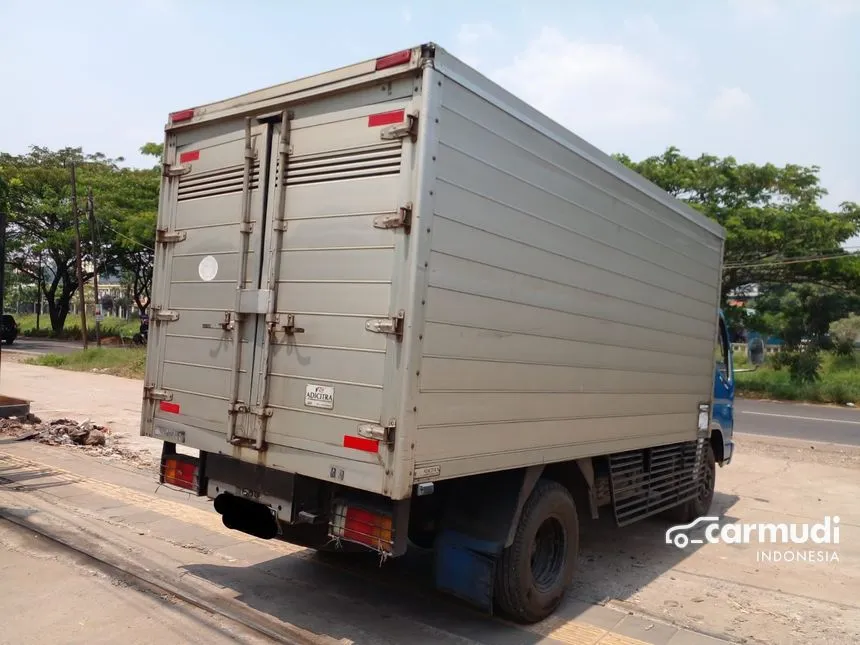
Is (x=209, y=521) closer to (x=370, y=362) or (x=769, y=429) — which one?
(x=370, y=362)

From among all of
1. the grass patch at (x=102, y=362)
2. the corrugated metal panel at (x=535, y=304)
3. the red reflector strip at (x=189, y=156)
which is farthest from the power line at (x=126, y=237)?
the corrugated metal panel at (x=535, y=304)

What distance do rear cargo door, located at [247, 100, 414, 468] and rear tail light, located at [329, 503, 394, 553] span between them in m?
0.25

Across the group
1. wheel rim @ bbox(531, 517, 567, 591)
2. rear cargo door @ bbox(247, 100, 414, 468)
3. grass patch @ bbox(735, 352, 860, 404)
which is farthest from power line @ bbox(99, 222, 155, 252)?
wheel rim @ bbox(531, 517, 567, 591)

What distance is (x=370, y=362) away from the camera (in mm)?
3553

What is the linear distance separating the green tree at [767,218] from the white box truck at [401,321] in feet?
61.0

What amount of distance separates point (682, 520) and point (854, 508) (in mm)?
2473

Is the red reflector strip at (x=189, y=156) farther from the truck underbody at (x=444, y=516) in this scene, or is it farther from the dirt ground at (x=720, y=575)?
the dirt ground at (x=720, y=575)

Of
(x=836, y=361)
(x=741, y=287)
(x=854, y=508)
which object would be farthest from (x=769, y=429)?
(x=836, y=361)

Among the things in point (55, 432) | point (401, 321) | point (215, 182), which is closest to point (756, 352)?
point (401, 321)

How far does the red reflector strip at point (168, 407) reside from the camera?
4.59 metres

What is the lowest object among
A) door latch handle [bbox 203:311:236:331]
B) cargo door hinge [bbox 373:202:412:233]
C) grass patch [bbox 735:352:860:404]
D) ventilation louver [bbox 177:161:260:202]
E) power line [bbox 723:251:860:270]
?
grass patch [bbox 735:352:860:404]

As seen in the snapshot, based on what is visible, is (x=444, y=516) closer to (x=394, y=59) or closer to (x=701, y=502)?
(x=394, y=59)

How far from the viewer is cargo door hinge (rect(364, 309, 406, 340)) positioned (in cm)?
343

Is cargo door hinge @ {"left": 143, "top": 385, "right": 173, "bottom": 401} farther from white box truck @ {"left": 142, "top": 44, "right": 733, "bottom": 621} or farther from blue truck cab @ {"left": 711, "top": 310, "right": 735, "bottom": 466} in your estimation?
blue truck cab @ {"left": 711, "top": 310, "right": 735, "bottom": 466}
